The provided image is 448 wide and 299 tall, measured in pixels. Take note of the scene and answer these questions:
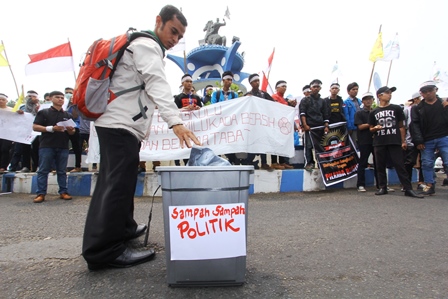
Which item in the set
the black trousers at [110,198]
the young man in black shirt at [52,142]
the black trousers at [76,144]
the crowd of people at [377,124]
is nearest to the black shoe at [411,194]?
the crowd of people at [377,124]

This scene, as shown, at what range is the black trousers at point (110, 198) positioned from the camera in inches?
79.0

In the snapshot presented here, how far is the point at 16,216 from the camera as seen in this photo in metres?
3.98

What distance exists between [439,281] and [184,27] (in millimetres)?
2459

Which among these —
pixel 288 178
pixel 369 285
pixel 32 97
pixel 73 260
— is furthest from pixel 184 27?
pixel 32 97

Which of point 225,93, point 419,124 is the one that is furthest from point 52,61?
point 419,124

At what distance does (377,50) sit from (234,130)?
5924 millimetres

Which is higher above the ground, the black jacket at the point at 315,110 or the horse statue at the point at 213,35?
the horse statue at the point at 213,35

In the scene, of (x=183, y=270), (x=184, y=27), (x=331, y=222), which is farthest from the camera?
(x=331, y=222)

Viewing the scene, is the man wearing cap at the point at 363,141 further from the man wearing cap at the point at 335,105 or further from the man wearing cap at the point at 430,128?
the man wearing cap at the point at 430,128

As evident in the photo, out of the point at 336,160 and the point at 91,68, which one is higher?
the point at 91,68

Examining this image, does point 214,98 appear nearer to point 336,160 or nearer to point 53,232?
point 336,160

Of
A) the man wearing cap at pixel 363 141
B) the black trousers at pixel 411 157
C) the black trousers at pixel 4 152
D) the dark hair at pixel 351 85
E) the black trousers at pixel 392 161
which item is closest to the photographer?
the black trousers at pixel 392 161

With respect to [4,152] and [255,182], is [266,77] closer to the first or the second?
[255,182]

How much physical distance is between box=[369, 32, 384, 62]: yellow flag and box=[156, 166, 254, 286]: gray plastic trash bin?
8.59 metres
